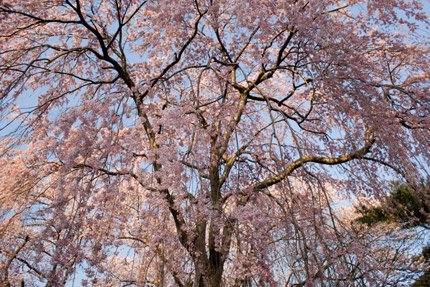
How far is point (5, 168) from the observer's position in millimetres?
5703

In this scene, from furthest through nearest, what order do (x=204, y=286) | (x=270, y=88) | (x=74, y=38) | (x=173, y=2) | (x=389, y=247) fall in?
(x=270, y=88)
(x=389, y=247)
(x=74, y=38)
(x=173, y=2)
(x=204, y=286)

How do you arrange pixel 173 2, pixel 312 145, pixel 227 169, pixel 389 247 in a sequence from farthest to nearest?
pixel 389 247
pixel 312 145
pixel 227 169
pixel 173 2

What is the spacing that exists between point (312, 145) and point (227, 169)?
193cm

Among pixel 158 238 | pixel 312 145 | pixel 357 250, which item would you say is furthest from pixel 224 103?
pixel 312 145

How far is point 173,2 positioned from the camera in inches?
119

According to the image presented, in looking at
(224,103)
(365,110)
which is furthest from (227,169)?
(365,110)

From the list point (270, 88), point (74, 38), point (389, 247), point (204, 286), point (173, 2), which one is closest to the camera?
point (204, 286)

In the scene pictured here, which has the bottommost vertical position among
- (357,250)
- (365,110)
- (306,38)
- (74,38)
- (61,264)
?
(357,250)

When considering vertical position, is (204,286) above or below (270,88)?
below

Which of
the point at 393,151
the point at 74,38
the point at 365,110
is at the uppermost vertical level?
the point at 74,38

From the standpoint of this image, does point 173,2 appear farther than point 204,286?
Yes

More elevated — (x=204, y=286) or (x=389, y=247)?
(x=389, y=247)

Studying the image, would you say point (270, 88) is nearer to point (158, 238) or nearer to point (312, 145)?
point (312, 145)

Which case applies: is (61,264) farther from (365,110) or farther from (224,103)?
(365,110)
